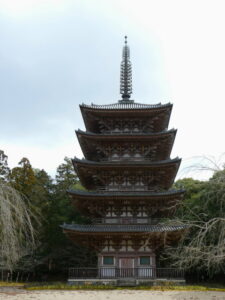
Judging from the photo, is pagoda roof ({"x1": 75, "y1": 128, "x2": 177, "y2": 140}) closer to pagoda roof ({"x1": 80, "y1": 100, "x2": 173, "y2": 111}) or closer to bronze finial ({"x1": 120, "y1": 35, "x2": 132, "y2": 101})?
pagoda roof ({"x1": 80, "y1": 100, "x2": 173, "y2": 111})

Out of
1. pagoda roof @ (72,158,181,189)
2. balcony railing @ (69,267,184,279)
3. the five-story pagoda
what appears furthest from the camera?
pagoda roof @ (72,158,181,189)

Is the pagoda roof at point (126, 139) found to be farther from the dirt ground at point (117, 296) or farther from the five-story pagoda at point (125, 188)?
the dirt ground at point (117, 296)

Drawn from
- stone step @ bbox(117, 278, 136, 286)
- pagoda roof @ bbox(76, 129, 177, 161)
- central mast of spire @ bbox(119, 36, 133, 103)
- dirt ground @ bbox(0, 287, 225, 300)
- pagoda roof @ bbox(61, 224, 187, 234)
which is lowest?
dirt ground @ bbox(0, 287, 225, 300)

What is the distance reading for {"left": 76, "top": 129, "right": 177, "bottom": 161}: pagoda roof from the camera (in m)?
23.2

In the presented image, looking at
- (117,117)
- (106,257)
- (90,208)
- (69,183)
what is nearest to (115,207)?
(90,208)

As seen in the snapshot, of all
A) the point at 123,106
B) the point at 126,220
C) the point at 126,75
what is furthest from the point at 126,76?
the point at 126,220

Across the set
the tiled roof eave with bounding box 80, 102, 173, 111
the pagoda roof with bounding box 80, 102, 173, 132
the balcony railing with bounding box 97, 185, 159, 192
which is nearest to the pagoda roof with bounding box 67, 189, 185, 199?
the balcony railing with bounding box 97, 185, 159, 192

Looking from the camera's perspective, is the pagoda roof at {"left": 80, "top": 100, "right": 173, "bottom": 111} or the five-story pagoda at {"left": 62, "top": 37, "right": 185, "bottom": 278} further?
the pagoda roof at {"left": 80, "top": 100, "right": 173, "bottom": 111}

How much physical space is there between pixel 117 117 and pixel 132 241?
29.2 ft

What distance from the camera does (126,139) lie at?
2353 cm

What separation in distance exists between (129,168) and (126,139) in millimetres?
2201

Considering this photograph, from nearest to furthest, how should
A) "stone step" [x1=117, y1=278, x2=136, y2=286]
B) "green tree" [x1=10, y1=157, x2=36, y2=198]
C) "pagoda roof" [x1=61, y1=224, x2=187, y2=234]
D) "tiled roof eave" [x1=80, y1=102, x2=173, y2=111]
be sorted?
"stone step" [x1=117, y1=278, x2=136, y2=286]
"pagoda roof" [x1=61, y1=224, x2=187, y2=234]
"tiled roof eave" [x1=80, y1=102, x2=173, y2=111]
"green tree" [x1=10, y1=157, x2=36, y2=198]

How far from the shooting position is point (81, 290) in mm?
19062

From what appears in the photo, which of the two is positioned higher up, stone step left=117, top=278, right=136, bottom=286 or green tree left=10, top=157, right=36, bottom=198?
green tree left=10, top=157, right=36, bottom=198
